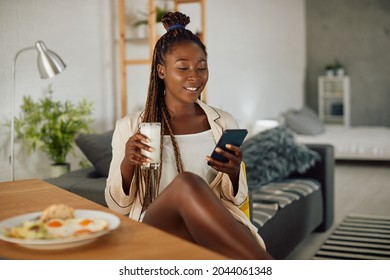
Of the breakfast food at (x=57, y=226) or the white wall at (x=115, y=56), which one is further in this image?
the white wall at (x=115, y=56)

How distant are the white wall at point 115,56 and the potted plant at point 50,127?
0.07m

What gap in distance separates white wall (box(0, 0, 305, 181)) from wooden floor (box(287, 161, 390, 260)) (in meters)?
1.23

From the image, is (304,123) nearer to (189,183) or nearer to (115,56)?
(115,56)

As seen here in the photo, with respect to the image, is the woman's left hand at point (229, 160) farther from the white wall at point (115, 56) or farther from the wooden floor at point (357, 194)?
the wooden floor at point (357, 194)

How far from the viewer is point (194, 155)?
1.83 metres

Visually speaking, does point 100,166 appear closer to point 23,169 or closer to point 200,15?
point 23,169

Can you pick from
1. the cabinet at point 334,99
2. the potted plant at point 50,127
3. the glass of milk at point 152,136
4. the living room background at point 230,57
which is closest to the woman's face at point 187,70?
the glass of milk at point 152,136

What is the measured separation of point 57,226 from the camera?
1.12 metres

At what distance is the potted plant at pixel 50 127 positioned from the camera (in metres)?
3.01

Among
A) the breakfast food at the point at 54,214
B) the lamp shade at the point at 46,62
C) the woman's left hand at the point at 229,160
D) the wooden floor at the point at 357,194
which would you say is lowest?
the wooden floor at the point at 357,194

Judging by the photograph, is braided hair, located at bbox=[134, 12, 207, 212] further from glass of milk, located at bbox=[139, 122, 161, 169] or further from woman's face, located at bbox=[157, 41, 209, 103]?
glass of milk, located at bbox=[139, 122, 161, 169]
